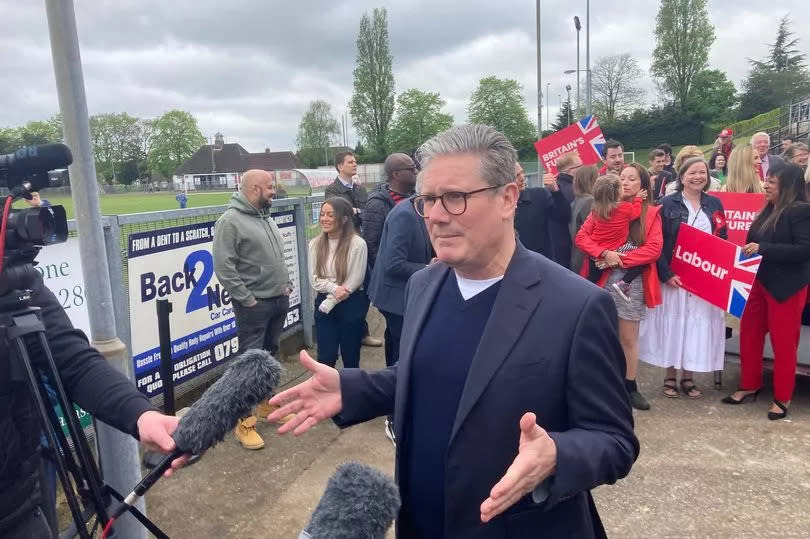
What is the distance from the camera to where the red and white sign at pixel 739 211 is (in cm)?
600

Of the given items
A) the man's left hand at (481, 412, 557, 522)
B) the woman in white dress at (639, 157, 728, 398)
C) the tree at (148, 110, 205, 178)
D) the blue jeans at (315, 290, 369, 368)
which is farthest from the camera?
the tree at (148, 110, 205, 178)

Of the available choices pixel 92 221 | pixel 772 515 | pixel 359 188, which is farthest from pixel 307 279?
pixel 772 515

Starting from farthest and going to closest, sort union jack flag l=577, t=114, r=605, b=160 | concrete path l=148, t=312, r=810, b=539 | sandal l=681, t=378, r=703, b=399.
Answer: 1. union jack flag l=577, t=114, r=605, b=160
2. sandal l=681, t=378, r=703, b=399
3. concrete path l=148, t=312, r=810, b=539

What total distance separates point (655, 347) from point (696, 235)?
110 centimetres

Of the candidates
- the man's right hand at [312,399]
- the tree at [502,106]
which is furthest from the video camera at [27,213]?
the tree at [502,106]

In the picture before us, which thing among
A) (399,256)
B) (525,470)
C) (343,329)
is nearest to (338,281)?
Answer: (343,329)

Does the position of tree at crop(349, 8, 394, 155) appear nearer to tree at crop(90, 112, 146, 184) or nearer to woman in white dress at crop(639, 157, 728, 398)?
tree at crop(90, 112, 146, 184)

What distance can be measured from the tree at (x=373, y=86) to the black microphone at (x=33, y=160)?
254ft

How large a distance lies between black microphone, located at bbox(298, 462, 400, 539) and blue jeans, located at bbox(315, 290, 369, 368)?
3985 mm

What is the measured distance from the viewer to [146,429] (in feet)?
6.03

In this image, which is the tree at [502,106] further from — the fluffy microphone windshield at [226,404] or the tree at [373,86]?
the fluffy microphone windshield at [226,404]

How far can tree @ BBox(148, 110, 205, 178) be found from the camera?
9194 cm

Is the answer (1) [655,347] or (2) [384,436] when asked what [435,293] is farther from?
(1) [655,347]

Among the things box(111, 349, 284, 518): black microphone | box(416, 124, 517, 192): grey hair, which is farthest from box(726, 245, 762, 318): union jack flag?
box(111, 349, 284, 518): black microphone
